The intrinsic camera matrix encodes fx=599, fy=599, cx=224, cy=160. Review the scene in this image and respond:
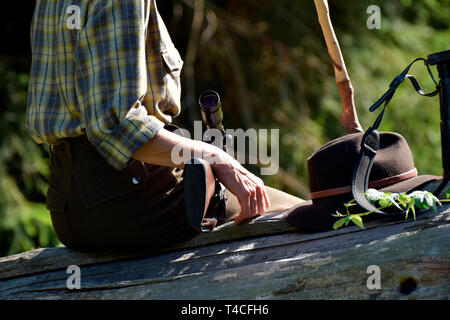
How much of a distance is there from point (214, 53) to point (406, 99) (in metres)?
1.52

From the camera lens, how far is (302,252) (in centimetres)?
145

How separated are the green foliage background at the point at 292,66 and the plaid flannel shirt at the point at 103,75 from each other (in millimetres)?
2638

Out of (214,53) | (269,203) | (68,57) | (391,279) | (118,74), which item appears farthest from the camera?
(214,53)

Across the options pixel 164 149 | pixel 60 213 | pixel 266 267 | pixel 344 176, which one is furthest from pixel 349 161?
pixel 60 213

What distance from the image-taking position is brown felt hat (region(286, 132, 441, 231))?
149 centimetres

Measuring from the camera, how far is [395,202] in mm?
1361

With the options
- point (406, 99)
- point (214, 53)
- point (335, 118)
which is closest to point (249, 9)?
point (214, 53)

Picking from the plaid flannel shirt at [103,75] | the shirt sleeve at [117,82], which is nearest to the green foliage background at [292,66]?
the plaid flannel shirt at [103,75]

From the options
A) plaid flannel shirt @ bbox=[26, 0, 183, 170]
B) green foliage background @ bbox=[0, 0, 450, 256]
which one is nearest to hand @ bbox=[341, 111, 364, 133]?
plaid flannel shirt @ bbox=[26, 0, 183, 170]

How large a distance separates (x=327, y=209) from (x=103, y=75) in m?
0.65
